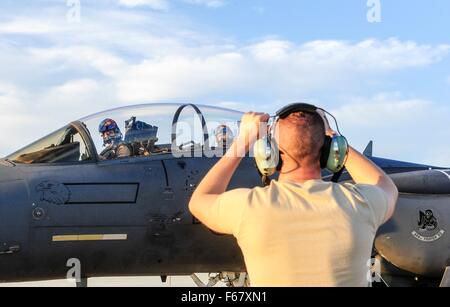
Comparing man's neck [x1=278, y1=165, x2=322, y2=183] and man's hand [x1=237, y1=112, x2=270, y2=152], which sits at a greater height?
man's hand [x1=237, y1=112, x2=270, y2=152]

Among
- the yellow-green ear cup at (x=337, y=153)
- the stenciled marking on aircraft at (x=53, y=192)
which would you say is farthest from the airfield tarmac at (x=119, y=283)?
the yellow-green ear cup at (x=337, y=153)

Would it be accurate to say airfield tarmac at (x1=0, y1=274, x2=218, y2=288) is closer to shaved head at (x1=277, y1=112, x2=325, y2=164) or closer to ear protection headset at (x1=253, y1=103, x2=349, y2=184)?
ear protection headset at (x1=253, y1=103, x2=349, y2=184)

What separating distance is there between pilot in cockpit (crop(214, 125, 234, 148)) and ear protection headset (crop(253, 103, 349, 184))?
435cm

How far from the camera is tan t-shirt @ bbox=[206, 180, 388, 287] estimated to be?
2848 millimetres

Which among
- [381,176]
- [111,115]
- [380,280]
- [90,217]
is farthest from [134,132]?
[381,176]

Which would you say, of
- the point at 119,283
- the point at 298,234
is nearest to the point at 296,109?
the point at 298,234

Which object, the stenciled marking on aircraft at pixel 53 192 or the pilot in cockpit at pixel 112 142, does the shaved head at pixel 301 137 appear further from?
the pilot in cockpit at pixel 112 142

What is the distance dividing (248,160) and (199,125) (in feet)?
2.45

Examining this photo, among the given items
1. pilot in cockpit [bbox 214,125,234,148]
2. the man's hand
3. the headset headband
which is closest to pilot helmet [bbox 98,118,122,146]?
pilot in cockpit [bbox 214,125,234,148]

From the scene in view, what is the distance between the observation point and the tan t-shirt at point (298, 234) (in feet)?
9.34

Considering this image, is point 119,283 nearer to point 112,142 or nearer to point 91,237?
point 112,142

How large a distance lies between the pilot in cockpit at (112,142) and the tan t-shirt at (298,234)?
15.6 ft

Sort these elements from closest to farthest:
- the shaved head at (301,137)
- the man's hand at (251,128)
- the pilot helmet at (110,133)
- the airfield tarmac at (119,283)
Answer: the shaved head at (301,137) → the man's hand at (251,128) → the pilot helmet at (110,133) → the airfield tarmac at (119,283)
